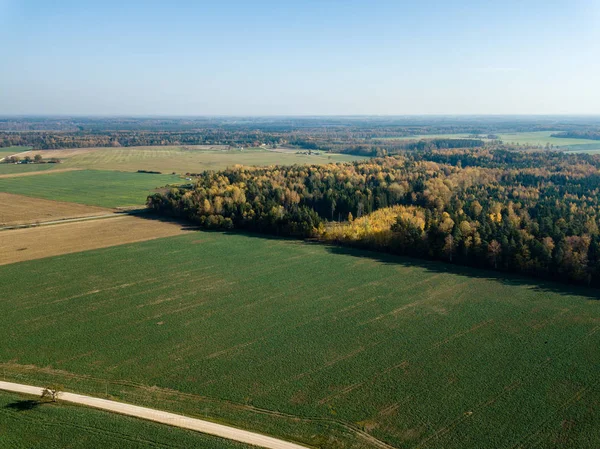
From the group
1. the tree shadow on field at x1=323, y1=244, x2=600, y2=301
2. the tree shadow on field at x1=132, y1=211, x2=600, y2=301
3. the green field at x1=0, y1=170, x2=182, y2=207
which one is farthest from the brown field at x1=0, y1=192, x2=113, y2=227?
the tree shadow on field at x1=323, y1=244, x2=600, y2=301

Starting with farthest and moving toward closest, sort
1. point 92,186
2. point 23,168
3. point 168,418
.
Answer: point 23,168
point 92,186
point 168,418

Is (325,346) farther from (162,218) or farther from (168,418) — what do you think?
(162,218)

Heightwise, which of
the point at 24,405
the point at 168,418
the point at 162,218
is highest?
the point at 162,218

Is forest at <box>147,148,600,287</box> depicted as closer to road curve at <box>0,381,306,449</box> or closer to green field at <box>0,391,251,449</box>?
road curve at <box>0,381,306,449</box>

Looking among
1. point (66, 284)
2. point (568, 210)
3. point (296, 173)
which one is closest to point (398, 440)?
point (66, 284)

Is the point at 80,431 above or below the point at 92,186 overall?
below

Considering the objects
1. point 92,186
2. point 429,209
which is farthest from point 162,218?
point 429,209

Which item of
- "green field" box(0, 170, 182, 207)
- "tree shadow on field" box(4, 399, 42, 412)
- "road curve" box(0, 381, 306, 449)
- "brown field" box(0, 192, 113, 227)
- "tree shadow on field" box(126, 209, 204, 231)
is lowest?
"road curve" box(0, 381, 306, 449)

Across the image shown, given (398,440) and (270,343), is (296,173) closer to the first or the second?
(270,343)

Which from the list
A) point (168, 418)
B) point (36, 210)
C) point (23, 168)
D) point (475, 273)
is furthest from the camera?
point (23, 168)
